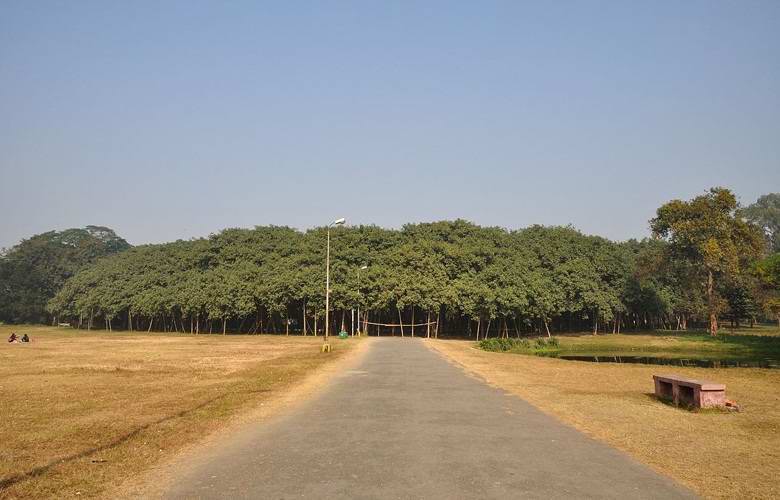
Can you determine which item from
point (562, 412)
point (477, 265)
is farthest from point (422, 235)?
point (562, 412)

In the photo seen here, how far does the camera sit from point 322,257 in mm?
72000

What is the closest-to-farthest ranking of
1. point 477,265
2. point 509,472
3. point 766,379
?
point 509,472 < point 766,379 < point 477,265

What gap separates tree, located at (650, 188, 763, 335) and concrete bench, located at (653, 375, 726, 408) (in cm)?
4919

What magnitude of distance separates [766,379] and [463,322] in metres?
54.6

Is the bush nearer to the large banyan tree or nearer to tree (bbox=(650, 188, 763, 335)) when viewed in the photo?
the large banyan tree

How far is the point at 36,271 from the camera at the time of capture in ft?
377

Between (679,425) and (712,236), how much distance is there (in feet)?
186

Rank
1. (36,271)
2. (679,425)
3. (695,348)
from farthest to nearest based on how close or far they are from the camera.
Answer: (36,271) → (695,348) → (679,425)

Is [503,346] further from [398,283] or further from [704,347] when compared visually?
Result: [398,283]

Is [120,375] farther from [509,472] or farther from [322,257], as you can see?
[322,257]

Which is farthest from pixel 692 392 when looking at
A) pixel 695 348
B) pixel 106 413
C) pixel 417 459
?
pixel 695 348

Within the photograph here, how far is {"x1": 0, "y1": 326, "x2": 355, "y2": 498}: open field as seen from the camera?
751cm

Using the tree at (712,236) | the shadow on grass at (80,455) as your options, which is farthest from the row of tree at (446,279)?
the shadow on grass at (80,455)

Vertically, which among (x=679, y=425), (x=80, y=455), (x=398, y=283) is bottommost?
(x=679, y=425)
